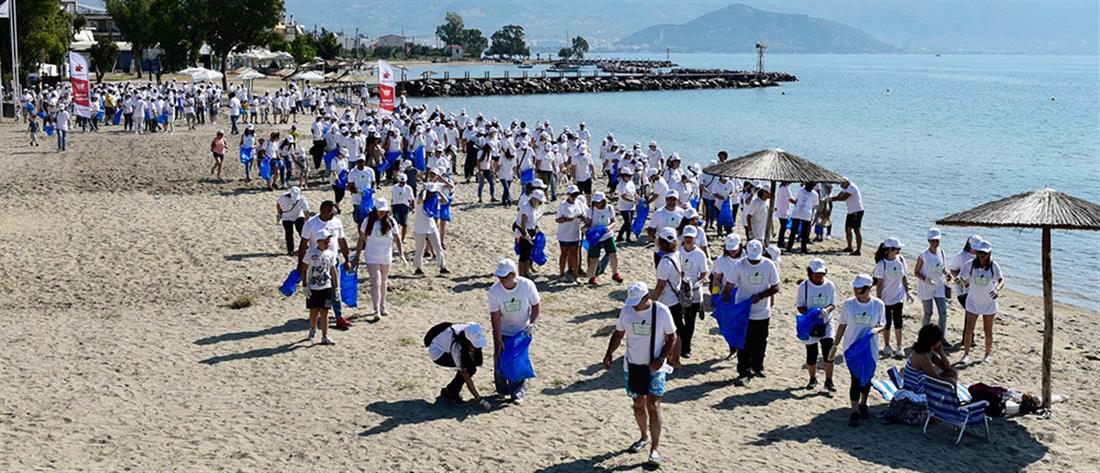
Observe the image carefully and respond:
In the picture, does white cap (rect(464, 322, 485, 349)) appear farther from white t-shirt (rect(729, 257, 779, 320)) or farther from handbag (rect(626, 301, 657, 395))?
white t-shirt (rect(729, 257, 779, 320))

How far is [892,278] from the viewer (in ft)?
38.0

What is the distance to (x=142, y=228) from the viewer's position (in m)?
18.5

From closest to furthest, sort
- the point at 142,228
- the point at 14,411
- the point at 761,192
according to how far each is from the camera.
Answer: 1. the point at 14,411
2. the point at 761,192
3. the point at 142,228

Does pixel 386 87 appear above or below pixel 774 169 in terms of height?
above

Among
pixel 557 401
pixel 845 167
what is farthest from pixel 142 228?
pixel 845 167

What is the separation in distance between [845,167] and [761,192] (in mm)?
26272

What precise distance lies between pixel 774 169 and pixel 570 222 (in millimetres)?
2916

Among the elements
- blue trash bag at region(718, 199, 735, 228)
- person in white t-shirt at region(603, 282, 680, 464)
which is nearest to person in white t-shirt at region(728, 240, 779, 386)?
person in white t-shirt at region(603, 282, 680, 464)

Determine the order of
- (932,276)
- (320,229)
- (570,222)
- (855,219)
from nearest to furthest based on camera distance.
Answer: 1. (320,229)
2. (932,276)
3. (570,222)
4. (855,219)

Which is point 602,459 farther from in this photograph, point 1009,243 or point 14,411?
point 1009,243

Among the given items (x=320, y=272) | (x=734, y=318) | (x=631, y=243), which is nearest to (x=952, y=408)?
(x=734, y=318)

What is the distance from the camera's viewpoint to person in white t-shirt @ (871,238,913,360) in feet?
37.2

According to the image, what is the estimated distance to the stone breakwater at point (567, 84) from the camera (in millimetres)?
84875

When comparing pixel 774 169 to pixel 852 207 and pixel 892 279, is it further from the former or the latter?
pixel 852 207
